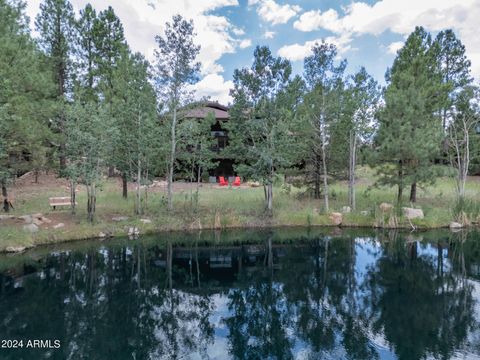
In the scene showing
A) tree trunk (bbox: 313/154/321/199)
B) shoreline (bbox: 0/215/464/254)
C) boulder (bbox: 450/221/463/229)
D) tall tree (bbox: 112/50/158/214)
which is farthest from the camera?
tree trunk (bbox: 313/154/321/199)

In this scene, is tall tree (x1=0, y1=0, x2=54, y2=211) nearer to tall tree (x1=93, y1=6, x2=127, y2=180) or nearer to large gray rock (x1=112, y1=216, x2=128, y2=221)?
large gray rock (x1=112, y1=216, x2=128, y2=221)

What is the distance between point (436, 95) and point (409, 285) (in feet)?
46.0

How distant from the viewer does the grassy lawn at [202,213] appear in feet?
47.1

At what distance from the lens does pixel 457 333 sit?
7125 mm

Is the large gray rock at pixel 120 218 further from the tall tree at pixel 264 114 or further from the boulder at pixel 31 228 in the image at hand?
the tall tree at pixel 264 114

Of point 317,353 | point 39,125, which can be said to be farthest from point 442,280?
point 39,125

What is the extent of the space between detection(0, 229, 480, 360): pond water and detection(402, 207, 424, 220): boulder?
250cm

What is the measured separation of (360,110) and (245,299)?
12622 mm

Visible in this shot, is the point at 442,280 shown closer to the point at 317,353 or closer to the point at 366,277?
the point at 366,277

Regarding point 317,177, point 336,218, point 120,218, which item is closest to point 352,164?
point 317,177

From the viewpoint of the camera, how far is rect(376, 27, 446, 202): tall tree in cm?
1675

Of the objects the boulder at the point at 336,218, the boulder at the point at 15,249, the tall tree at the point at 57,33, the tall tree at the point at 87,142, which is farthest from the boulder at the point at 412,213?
the tall tree at the point at 57,33

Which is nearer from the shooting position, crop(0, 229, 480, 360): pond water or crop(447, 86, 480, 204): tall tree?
crop(0, 229, 480, 360): pond water

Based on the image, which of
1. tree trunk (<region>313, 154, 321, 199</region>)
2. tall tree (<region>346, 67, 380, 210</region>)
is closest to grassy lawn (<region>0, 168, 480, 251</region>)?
tree trunk (<region>313, 154, 321, 199</region>)
